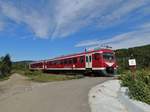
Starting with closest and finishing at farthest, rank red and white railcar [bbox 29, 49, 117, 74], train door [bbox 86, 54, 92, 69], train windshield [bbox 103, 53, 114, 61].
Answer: red and white railcar [bbox 29, 49, 117, 74] < train windshield [bbox 103, 53, 114, 61] < train door [bbox 86, 54, 92, 69]

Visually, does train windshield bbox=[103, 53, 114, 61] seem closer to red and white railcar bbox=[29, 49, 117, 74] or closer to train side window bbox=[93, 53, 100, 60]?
red and white railcar bbox=[29, 49, 117, 74]

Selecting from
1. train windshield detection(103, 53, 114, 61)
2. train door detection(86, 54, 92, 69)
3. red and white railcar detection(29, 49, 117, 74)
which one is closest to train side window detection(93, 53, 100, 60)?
red and white railcar detection(29, 49, 117, 74)

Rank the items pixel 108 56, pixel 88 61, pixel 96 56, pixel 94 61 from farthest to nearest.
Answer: pixel 88 61
pixel 108 56
pixel 94 61
pixel 96 56

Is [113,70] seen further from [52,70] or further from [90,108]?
[90,108]

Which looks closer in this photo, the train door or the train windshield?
the train windshield

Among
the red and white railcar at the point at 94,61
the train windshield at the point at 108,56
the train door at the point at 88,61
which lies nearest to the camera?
the red and white railcar at the point at 94,61

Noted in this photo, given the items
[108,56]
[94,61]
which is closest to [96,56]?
[94,61]

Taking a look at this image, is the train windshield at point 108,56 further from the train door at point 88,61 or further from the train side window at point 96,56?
the train door at point 88,61

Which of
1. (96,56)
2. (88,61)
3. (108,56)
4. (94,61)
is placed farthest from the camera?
(88,61)

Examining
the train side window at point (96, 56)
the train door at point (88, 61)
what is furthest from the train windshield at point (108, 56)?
the train door at point (88, 61)

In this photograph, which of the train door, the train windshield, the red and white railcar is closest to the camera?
the red and white railcar

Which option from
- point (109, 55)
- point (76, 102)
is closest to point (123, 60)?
point (109, 55)

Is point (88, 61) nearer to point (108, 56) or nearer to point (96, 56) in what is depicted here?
point (96, 56)

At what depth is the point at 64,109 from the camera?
34.4ft
